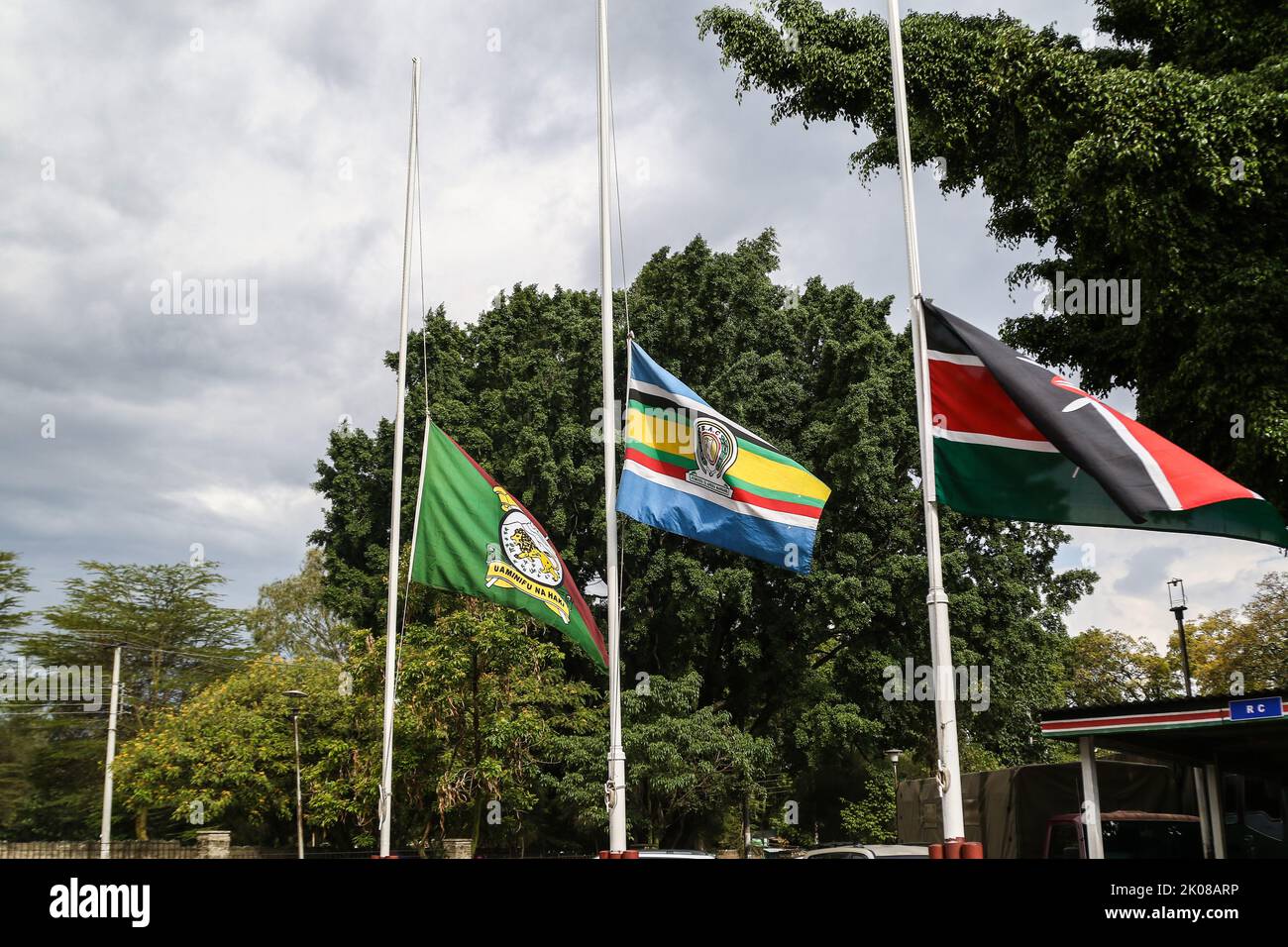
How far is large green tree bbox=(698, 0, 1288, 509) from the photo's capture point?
48.3 feet

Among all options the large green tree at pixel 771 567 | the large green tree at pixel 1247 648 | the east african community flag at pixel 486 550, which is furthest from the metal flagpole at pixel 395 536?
the large green tree at pixel 1247 648

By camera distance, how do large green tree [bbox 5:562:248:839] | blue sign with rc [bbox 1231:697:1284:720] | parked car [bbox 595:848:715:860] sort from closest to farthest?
parked car [bbox 595:848:715:860] < blue sign with rc [bbox 1231:697:1284:720] < large green tree [bbox 5:562:248:839]

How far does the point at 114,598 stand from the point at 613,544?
5043cm

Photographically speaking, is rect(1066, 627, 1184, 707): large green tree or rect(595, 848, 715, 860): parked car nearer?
rect(595, 848, 715, 860): parked car

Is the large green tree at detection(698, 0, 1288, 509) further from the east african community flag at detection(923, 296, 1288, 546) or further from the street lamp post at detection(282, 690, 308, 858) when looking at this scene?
the street lamp post at detection(282, 690, 308, 858)

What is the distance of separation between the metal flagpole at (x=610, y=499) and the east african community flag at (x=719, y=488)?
424mm

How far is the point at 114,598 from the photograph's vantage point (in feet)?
177

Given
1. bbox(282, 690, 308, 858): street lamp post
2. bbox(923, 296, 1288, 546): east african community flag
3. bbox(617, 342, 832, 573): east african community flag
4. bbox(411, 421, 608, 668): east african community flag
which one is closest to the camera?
bbox(923, 296, 1288, 546): east african community flag

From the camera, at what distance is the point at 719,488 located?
11.7m

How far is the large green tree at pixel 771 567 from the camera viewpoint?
28.7 m

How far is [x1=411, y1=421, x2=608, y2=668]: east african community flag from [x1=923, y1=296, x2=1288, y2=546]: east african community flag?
210 inches

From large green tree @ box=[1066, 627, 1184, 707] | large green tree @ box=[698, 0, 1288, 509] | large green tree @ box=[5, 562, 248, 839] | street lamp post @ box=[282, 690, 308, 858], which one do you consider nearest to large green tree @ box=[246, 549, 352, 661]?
large green tree @ box=[5, 562, 248, 839]
